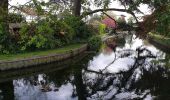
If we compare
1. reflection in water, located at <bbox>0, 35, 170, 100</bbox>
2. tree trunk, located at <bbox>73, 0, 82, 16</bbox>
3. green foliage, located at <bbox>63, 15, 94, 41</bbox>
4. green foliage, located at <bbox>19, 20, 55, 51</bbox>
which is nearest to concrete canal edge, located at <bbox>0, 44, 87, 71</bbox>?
reflection in water, located at <bbox>0, 35, 170, 100</bbox>

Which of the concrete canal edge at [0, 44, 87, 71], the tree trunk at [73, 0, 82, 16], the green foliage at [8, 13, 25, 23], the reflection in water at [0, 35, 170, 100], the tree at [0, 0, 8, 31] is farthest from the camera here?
the tree trunk at [73, 0, 82, 16]

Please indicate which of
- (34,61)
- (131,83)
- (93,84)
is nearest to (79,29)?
(34,61)

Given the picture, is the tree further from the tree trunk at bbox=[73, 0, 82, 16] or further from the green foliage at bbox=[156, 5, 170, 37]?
the green foliage at bbox=[156, 5, 170, 37]

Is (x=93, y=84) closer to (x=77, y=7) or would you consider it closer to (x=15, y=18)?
(x=15, y=18)

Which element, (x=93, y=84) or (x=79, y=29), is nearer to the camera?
(x=93, y=84)

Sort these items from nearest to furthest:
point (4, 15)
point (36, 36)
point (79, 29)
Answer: point (4, 15), point (36, 36), point (79, 29)

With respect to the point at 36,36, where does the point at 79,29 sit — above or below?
above

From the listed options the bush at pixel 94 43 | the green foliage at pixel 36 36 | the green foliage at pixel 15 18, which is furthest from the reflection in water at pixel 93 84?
the bush at pixel 94 43

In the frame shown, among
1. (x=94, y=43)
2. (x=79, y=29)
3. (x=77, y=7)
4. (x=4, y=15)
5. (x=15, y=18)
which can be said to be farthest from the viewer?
(x=77, y=7)

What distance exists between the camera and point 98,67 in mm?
24672

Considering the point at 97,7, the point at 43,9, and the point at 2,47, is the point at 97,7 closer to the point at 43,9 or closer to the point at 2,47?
the point at 43,9

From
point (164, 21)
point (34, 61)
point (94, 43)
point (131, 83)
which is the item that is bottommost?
point (131, 83)

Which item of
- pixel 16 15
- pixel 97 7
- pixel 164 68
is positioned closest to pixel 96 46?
pixel 97 7

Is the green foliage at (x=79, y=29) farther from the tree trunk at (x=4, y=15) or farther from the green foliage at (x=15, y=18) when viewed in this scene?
the tree trunk at (x=4, y=15)
